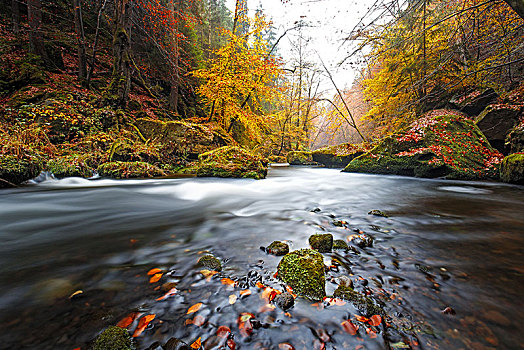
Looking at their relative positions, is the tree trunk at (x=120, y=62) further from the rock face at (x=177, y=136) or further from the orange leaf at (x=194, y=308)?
the orange leaf at (x=194, y=308)

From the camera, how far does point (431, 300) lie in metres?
1.40

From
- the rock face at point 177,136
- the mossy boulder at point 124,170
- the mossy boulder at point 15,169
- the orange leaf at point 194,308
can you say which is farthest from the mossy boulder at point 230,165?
the orange leaf at point 194,308

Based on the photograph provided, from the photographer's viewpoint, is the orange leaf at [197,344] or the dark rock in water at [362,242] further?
the dark rock in water at [362,242]

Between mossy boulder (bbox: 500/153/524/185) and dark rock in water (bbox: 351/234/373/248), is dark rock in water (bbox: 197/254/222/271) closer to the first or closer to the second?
dark rock in water (bbox: 351/234/373/248)

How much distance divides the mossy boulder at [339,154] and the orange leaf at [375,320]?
44.6 ft

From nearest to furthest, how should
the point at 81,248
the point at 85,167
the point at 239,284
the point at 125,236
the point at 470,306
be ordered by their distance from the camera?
the point at 470,306 < the point at 239,284 < the point at 81,248 < the point at 125,236 < the point at 85,167

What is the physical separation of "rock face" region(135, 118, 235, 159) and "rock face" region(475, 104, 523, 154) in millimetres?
10700

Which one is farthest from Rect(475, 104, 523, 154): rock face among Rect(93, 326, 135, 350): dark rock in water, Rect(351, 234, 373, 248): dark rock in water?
Rect(93, 326, 135, 350): dark rock in water

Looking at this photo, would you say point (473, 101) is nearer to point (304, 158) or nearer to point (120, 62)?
point (304, 158)

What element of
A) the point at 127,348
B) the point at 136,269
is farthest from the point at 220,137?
the point at 127,348

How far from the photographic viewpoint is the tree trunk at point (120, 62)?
796 centimetres

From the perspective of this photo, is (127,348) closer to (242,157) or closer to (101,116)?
(242,157)

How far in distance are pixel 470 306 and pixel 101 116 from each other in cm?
970

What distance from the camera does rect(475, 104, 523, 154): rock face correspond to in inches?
284
